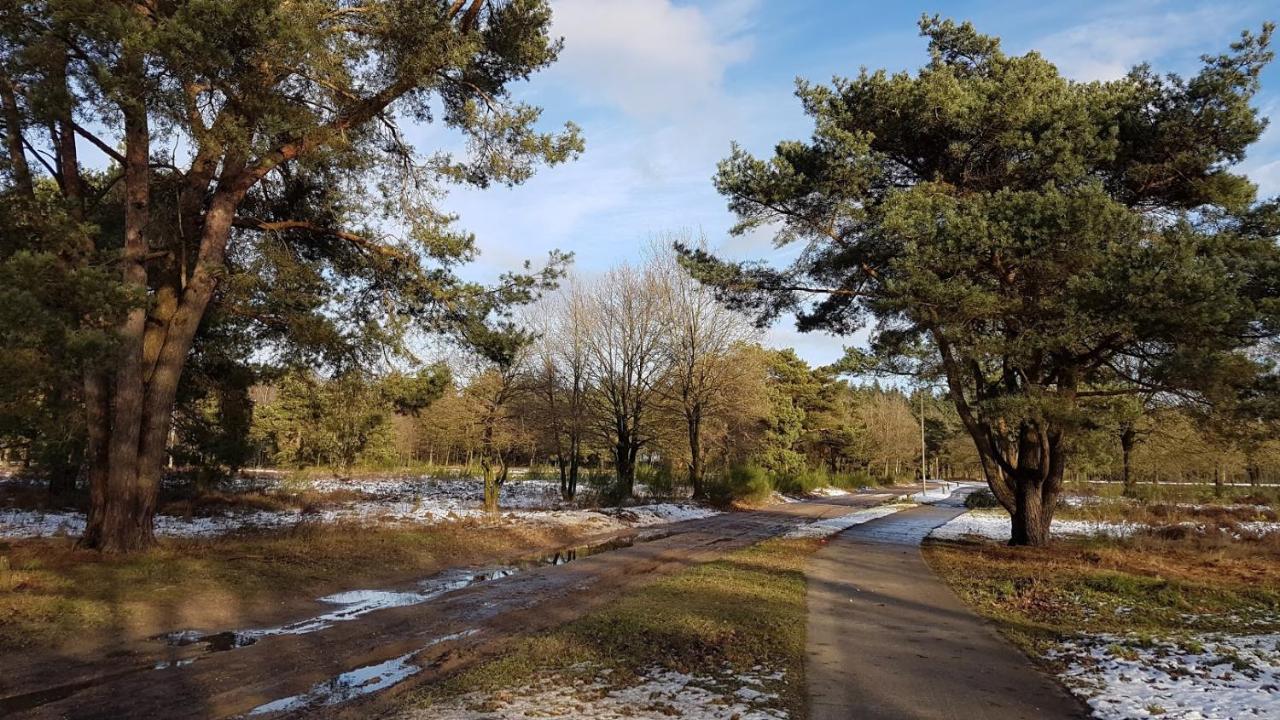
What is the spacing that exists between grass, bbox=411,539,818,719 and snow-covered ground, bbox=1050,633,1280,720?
2471 millimetres

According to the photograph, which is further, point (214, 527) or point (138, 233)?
point (214, 527)

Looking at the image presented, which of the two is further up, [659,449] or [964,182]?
[964,182]

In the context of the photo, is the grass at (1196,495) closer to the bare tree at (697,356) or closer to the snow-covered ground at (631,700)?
the bare tree at (697,356)

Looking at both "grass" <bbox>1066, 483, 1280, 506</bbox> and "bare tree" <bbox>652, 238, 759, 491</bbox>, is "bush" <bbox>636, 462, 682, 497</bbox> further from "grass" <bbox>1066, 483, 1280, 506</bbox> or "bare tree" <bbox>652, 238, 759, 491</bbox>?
"grass" <bbox>1066, 483, 1280, 506</bbox>

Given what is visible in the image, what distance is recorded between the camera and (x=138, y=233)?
11.2m

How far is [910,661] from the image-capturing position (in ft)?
21.9

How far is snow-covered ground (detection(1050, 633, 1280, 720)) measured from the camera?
17.2ft

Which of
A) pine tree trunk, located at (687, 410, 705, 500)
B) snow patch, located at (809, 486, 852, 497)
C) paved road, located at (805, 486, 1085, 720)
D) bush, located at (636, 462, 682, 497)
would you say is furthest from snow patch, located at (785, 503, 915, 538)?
snow patch, located at (809, 486, 852, 497)

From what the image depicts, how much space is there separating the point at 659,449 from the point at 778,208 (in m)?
20.9

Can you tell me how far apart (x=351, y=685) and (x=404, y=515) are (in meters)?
13.9

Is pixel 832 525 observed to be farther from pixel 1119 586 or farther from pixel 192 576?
pixel 192 576

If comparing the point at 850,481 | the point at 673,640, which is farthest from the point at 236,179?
the point at 850,481

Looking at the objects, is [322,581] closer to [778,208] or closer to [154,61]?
[154,61]

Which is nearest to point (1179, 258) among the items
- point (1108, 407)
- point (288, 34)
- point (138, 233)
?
point (1108, 407)
